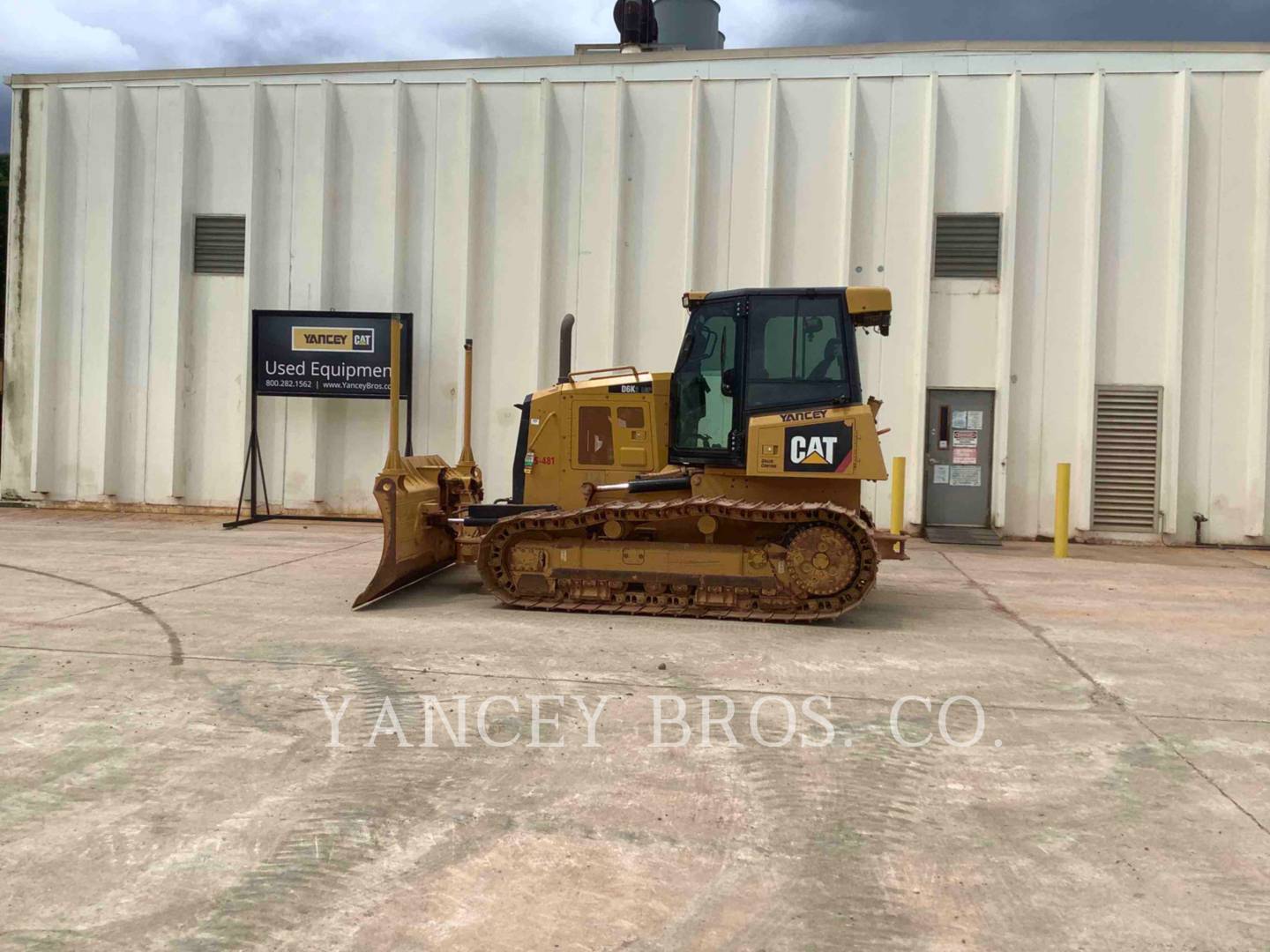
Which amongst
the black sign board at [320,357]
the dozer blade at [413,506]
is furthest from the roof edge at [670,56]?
the dozer blade at [413,506]

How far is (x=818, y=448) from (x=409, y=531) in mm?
3522

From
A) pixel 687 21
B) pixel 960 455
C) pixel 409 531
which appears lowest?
Answer: pixel 409 531

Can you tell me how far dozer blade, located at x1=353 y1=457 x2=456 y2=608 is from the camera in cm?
769

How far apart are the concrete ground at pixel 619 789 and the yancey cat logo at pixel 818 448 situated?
1.24 meters

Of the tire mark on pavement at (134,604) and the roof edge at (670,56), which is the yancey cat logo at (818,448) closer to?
the tire mark on pavement at (134,604)

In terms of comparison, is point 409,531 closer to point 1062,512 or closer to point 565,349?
point 565,349

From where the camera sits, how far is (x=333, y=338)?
14688mm

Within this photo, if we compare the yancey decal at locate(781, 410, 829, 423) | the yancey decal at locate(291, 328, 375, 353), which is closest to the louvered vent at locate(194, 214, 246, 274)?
the yancey decal at locate(291, 328, 375, 353)

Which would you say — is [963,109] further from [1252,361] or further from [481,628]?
[481,628]

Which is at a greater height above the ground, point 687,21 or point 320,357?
point 687,21

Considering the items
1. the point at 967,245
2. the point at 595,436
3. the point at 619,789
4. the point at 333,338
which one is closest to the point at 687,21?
the point at 967,245

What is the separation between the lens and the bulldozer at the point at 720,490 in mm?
7223

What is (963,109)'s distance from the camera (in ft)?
44.9

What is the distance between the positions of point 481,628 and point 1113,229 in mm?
11362
